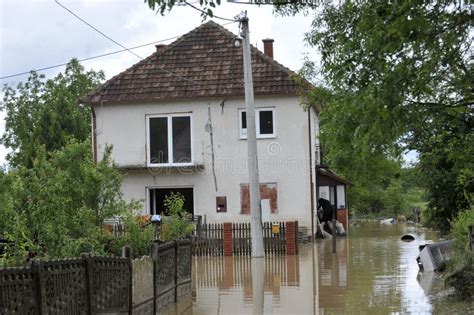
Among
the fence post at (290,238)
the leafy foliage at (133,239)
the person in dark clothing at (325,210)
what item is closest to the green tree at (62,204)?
the leafy foliage at (133,239)

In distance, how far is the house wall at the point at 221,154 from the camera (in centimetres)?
3144

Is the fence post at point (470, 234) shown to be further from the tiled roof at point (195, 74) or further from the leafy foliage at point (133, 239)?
the tiled roof at point (195, 74)

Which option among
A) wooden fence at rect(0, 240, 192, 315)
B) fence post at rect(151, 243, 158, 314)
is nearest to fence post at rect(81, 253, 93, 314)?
wooden fence at rect(0, 240, 192, 315)

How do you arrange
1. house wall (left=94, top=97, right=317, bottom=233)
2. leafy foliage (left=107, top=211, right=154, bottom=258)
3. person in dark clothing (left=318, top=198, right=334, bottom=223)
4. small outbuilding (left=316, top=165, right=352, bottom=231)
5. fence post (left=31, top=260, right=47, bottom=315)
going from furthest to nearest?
small outbuilding (left=316, top=165, right=352, bottom=231)
person in dark clothing (left=318, top=198, right=334, bottom=223)
house wall (left=94, top=97, right=317, bottom=233)
leafy foliage (left=107, top=211, right=154, bottom=258)
fence post (left=31, top=260, right=47, bottom=315)

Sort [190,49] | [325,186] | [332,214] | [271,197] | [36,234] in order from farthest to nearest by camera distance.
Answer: [325,186] → [332,214] → [190,49] → [271,197] → [36,234]

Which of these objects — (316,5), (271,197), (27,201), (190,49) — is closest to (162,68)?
(190,49)

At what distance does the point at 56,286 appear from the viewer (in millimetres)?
9781

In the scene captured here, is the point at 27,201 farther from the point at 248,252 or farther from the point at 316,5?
the point at 248,252

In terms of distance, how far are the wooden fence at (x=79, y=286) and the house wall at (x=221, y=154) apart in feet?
55.4

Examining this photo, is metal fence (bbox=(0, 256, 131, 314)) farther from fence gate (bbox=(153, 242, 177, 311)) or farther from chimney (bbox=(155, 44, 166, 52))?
chimney (bbox=(155, 44, 166, 52))

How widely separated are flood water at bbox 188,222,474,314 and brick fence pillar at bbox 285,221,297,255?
40 cm

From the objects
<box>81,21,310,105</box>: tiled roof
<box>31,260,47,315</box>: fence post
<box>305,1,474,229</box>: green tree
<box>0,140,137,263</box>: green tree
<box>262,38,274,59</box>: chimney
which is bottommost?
<box>31,260,47,315</box>: fence post

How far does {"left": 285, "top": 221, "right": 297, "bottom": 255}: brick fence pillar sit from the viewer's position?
2662cm

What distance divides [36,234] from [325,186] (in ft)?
93.7
